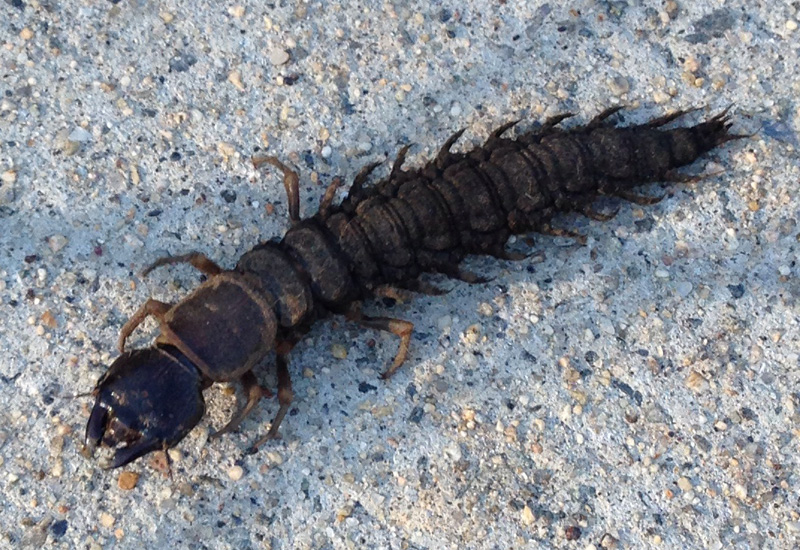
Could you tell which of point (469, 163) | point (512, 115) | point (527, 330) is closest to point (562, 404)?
point (527, 330)

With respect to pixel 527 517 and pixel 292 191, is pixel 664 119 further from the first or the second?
pixel 527 517

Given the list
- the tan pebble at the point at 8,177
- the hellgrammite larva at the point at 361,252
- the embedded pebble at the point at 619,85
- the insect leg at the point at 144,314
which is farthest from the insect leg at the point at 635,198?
the tan pebble at the point at 8,177

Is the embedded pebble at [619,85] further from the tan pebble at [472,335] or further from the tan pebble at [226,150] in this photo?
the tan pebble at [226,150]

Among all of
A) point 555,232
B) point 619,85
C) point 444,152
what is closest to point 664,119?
point 619,85

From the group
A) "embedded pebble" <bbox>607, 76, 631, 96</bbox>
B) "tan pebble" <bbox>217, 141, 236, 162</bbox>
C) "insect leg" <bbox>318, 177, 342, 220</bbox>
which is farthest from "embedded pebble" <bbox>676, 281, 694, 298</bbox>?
"tan pebble" <bbox>217, 141, 236, 162</bbox>

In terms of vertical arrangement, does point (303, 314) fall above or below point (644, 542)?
above

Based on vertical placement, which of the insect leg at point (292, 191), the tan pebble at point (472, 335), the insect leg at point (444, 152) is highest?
the insect leg at point (292, 191)

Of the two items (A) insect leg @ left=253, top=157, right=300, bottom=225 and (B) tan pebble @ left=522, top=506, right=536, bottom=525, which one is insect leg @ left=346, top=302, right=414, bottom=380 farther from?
(B) tan pebble @ left=522, top=506, right=536, bottom=525

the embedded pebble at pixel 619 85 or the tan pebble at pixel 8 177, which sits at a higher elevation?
the tan pebble at pixel 8 177

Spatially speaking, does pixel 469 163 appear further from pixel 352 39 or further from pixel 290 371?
pixel 290 371
